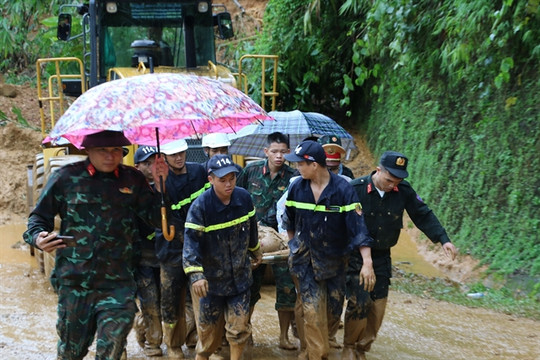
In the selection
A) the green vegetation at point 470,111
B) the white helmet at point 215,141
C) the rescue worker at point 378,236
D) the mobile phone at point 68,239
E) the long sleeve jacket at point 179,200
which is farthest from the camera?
the green vegetation at point 470,111

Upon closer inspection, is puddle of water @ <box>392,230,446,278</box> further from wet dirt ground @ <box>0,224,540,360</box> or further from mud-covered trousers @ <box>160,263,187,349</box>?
mud-covered trousers @ <box>160,263,187,349</box>

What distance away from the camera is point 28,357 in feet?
22.0

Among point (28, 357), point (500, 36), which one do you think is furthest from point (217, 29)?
point (28, 357)

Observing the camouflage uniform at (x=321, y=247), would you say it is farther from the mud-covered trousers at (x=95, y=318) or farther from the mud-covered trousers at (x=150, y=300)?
the mud-covered trousers at (x=95, y=318)

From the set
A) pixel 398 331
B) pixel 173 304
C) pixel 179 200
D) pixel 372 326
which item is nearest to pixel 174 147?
pixel 179 200

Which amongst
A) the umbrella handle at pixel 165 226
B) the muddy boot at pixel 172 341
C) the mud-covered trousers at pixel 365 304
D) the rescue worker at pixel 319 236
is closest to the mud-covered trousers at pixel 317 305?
the rescue worker at pixel 319 236

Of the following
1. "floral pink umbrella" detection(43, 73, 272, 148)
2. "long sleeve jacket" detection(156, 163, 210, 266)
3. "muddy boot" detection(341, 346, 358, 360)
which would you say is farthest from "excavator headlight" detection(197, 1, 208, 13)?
"muddy boot" detection(341, 346, 358, 360)

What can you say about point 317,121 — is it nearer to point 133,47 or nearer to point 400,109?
point 133,47

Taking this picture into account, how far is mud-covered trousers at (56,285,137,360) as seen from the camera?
4.93 m

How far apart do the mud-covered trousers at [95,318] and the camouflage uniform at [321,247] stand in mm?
1673

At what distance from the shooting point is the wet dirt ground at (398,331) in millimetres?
6867

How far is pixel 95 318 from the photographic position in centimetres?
505

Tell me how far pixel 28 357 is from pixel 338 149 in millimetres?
3423

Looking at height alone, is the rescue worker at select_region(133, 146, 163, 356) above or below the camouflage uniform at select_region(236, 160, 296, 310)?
below
